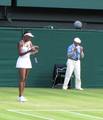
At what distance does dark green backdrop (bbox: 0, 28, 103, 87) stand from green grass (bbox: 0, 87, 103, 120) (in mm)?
2012

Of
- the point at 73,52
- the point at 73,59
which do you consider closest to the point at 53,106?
the point at 73,52

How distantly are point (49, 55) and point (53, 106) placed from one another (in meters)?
7.84

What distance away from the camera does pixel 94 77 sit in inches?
961

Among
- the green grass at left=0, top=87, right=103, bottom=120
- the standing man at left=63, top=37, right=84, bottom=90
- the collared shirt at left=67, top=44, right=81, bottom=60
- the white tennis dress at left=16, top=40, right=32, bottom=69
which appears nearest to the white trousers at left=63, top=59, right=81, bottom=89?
the standing man at left=63, top=37, right=84, bottom=90

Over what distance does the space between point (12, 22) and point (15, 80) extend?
7.21m

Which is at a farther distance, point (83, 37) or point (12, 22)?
point (12, 22)

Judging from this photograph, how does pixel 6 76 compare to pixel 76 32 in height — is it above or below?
below

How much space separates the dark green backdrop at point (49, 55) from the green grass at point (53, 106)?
6.60 feet

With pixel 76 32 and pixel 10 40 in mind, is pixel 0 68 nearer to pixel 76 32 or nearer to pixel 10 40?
pixel 10 40

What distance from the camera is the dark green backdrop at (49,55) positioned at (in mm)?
23312

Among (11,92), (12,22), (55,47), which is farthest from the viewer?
(12,22)

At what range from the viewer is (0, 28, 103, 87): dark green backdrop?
23.3 meters

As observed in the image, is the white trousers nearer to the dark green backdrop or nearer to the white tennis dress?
the dark green backdrop

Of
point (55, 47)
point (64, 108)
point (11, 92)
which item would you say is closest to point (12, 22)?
Result: point (55, 47)
